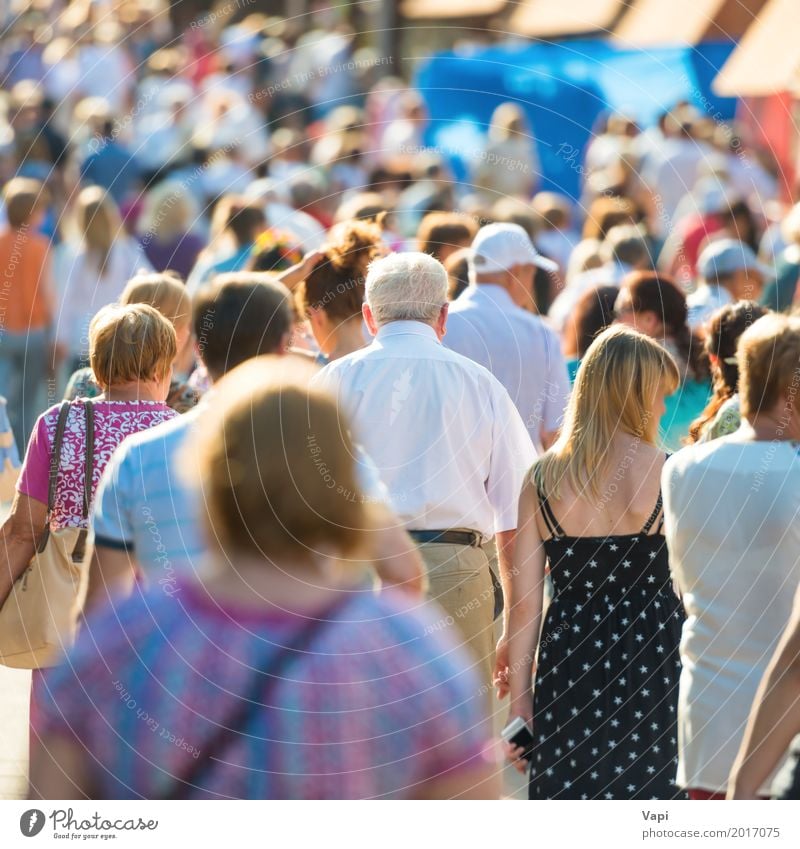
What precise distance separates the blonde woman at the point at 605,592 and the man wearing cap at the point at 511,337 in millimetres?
1488

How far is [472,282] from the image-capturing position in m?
5.83

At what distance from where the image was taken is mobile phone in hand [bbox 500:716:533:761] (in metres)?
4.22

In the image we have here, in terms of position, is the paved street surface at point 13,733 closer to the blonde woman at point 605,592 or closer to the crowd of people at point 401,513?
the crowd of people at point 401,513

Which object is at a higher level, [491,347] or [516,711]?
[491,347]

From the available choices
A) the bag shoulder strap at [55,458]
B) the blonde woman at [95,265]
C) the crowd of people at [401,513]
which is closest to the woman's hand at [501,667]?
the crowd of people at [401,513]

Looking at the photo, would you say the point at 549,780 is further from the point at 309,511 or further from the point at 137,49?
the point at 137,49

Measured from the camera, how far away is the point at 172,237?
9.48 metres

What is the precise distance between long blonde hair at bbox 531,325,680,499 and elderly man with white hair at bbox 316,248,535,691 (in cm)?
36

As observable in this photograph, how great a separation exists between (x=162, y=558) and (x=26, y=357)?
218 inches

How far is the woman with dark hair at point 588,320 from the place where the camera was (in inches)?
249

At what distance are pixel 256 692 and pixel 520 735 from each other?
1.90m

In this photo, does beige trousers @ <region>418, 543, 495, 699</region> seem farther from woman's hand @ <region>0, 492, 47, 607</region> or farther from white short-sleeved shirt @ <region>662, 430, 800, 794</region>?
woman's hand @ <region>0, 492, 47, 607</region>
